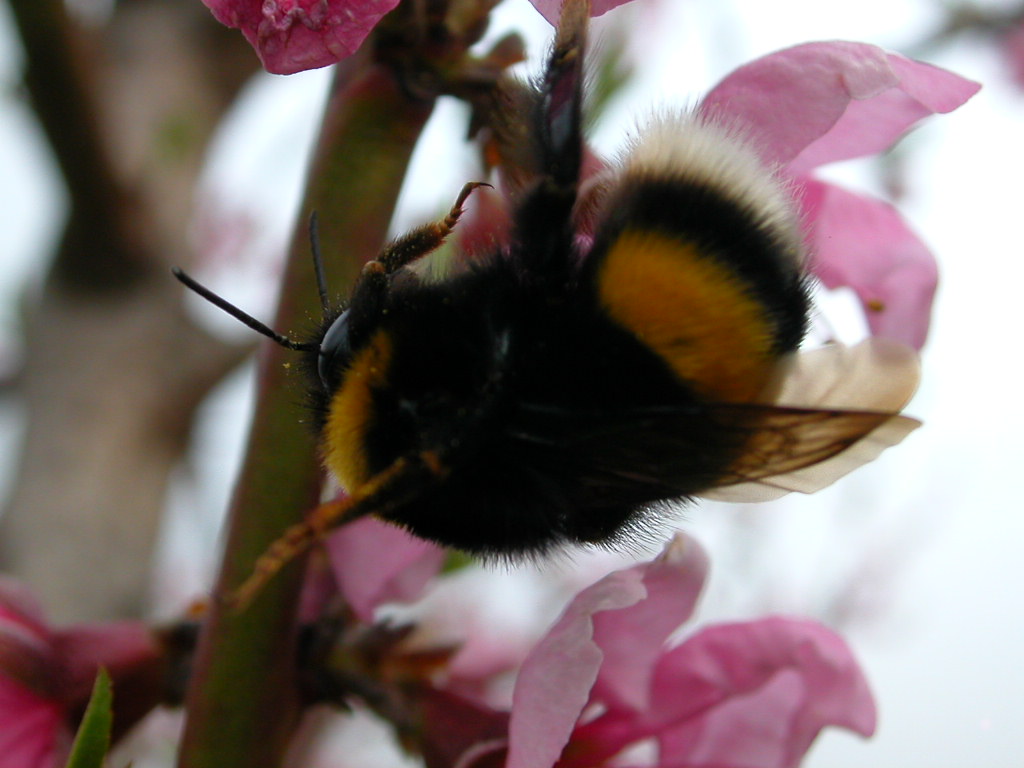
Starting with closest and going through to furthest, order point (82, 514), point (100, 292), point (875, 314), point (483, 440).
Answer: point (483, 440) < point (875, 314) < point (82, 514) < point (100, 292)

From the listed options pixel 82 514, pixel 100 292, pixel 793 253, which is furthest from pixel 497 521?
pixel 100 292

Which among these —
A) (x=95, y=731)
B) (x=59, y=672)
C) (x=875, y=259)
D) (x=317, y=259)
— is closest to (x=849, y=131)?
(x=875, y=259)

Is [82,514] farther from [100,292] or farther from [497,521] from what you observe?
[497,521]

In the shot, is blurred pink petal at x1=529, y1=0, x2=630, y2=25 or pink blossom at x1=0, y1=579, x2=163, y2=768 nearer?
blurred pink petal at x1=529, y1=0, x2=630, y2=25

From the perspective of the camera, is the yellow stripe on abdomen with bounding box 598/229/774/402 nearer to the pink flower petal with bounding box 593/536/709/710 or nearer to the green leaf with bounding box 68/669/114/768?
the pink flower petal with bounding box 593/536/709/710

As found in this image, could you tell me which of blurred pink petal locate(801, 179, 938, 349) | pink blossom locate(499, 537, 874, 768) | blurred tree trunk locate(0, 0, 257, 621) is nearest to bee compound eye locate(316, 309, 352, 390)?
pink blossom locate(499, 537, 874, 768)

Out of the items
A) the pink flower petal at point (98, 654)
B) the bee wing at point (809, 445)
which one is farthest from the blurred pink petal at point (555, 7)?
the pink flower petal at point (98, 654)

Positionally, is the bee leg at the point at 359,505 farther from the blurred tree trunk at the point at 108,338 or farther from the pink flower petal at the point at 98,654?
the blurred tree trunk at the point at 108,338

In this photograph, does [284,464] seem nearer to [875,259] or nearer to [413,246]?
[413,246]
